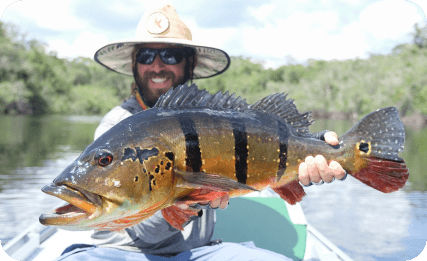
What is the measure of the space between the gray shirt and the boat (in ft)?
5.04

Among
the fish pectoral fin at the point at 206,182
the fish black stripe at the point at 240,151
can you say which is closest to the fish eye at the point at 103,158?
the fish pectoral fin at the point at 206,182

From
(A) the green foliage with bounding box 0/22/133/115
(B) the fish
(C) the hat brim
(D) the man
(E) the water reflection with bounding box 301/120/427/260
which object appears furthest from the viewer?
(A) the green foliage with bounding box 0/22/133/115

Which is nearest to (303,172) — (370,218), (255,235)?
(255,235)

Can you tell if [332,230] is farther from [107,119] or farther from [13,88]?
[13,88]

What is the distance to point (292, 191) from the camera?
2.17m

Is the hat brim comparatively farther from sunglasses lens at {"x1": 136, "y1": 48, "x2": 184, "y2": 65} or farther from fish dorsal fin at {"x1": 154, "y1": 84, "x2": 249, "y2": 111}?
fish dorsal fin at {"x1": 154, "y1": 84, "x2": 249, "y2": 111}

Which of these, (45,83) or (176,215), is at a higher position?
(45,83)

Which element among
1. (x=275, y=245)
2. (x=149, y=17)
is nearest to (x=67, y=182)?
(x=149, y=17)

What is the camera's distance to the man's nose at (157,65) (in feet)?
10.6

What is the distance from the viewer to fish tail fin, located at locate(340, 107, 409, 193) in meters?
2.09

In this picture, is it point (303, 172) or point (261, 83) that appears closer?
point (303, 172)

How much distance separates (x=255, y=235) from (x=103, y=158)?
3323 millimetres

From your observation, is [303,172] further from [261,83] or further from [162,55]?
[261,83]

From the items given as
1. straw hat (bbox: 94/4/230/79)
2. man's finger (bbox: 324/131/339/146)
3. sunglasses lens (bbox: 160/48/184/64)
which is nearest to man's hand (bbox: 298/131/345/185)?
man's finger (bbox: 324/131/339/146)
